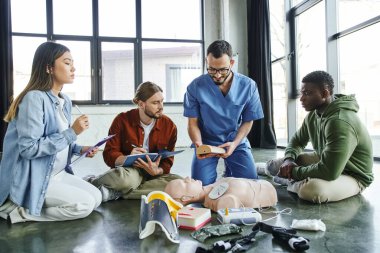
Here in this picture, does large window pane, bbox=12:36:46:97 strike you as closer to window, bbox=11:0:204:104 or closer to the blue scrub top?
window, bbox=11:0:204:104

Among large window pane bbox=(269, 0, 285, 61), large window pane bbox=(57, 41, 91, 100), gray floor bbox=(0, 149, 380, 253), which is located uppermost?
large window pane bbox=(269, 0, 285, 61)

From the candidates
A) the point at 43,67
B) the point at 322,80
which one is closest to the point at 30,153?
the point at 43,67

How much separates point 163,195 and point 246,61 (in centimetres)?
519

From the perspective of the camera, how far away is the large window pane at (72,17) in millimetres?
5949

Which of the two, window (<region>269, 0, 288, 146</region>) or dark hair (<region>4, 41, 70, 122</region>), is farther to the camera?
window (<region>269, 0, 288, 146</region>)

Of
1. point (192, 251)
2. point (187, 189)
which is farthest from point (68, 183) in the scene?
point (192, 251)

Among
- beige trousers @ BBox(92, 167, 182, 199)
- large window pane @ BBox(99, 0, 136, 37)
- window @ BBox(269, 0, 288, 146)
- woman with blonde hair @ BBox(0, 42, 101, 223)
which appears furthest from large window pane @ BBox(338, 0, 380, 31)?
large window pane @ BBox(99, 0, 136, 37)

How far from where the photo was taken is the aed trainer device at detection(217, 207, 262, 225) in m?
1.65

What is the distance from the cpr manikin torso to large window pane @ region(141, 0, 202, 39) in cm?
496

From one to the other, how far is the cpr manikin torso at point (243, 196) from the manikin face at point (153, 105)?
0.67m

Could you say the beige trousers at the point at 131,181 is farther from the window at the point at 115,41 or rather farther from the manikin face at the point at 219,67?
the window at the point at 115,41

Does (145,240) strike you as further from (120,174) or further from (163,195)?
(120,174)

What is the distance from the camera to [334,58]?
4.29 metres

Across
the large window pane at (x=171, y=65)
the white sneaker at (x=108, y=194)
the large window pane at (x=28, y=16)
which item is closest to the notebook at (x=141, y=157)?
the white sneaker at (x=108, y=194)
